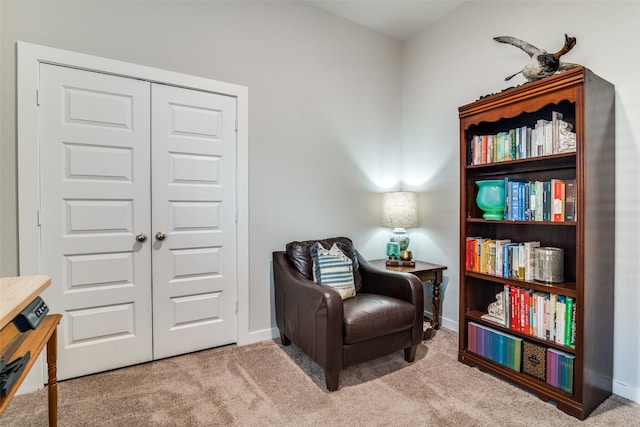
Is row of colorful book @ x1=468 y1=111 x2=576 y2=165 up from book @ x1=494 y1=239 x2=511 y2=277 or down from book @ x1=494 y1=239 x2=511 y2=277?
up

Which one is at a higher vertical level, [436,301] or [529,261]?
[529,261]

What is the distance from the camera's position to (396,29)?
3.23m

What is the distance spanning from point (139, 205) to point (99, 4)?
129 cm

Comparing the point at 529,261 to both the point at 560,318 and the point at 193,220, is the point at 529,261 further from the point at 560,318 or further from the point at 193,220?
the point at 193,220

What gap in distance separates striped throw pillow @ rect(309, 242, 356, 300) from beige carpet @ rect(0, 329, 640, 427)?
54 cm

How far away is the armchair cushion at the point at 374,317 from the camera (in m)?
1.97

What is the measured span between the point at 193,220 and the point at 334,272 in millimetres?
1104

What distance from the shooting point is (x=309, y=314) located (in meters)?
2.11

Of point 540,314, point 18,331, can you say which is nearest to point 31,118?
point 18,331

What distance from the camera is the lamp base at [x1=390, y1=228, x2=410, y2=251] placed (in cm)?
313

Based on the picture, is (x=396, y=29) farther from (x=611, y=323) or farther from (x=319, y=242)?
(x=611, y=323)

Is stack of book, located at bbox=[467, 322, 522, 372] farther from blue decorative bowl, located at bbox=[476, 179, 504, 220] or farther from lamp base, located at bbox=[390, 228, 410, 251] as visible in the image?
lamp base, located at bbox=[390, 228, 410, 251]

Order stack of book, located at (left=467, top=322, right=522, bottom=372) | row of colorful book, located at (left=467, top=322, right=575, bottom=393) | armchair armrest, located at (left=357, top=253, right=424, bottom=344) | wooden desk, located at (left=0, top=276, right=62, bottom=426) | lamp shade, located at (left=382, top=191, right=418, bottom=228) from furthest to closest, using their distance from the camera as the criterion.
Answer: lamp shade, located at (left=382, top=191, right=418, bottom=228) → armchair armrest, located at (left=357, top=253, right=424, bottom=344) → stack of book, located at (left=467, top=322, right=522, bottom=372) → row of colorful book, located at (left=467, top=322, right=575, bottom=393) → wooden desk, located at (left=0, top=276, right=62, bottom=426)

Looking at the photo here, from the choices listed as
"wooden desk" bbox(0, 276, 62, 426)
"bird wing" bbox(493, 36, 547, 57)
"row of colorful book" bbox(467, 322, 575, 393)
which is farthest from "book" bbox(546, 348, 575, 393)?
"wooden desk" bbox(0, 276, 62, 426)
